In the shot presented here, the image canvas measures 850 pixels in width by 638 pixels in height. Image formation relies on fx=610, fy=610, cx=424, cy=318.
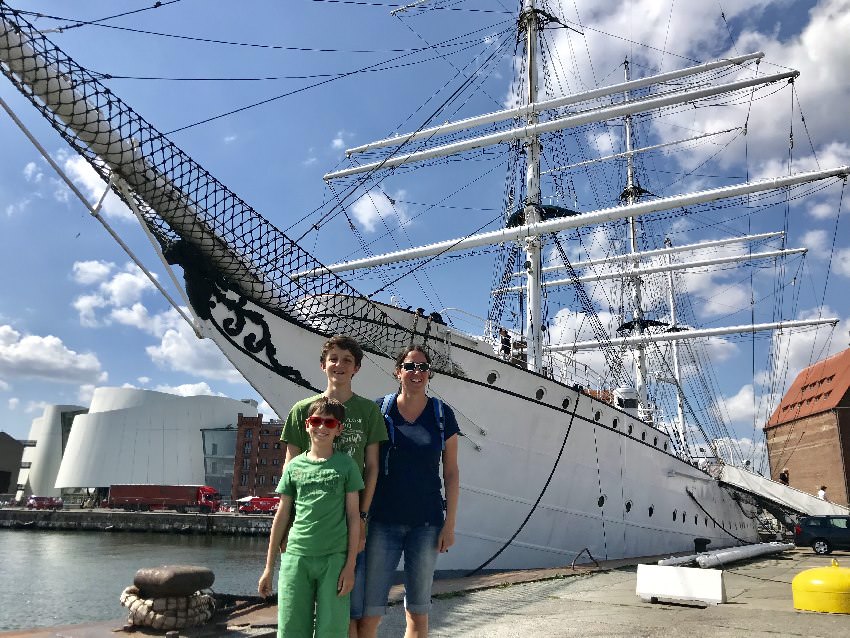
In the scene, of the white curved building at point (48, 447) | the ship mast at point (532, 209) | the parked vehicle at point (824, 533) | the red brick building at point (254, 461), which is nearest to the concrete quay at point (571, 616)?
the ship mast at point (532, 209)

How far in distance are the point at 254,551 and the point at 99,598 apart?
61.3 ft

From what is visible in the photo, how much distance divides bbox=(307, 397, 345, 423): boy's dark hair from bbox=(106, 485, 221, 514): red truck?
5672cm

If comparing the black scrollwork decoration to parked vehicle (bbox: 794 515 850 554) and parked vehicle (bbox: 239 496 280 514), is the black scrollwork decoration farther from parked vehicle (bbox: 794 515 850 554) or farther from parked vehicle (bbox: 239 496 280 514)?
parked vehicle (bbox: 239 496 280 514)

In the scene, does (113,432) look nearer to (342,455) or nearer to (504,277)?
(504,277)

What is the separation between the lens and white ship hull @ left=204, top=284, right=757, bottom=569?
9.78m

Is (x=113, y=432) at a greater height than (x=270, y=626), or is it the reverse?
(x=113, y=432)

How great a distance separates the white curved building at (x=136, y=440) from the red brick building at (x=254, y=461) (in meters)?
4.82

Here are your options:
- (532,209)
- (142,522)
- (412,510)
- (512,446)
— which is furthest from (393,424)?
(142,522)

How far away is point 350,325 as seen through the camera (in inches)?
396

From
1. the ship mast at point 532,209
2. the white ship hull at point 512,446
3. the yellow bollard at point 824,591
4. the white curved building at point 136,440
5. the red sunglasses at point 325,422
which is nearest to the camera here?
the red sunglasses at point 325,422

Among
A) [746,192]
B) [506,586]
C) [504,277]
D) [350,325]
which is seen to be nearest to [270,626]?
[506,586]

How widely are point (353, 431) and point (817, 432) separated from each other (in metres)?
50.0

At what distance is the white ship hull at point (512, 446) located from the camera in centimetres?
978

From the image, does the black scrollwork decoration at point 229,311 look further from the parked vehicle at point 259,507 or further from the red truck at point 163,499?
the red truck at point 163,499
